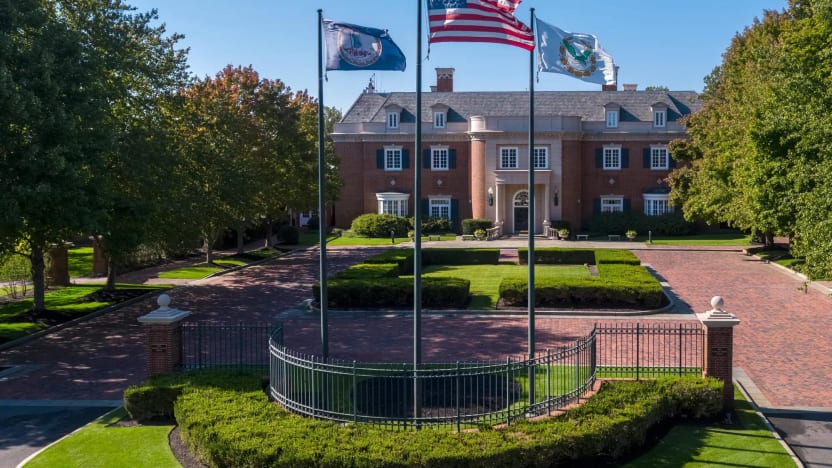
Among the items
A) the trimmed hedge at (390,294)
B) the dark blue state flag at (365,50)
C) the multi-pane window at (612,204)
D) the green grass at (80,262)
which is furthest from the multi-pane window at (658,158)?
the dark blue state flag at (365,50)

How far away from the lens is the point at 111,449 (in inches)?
478

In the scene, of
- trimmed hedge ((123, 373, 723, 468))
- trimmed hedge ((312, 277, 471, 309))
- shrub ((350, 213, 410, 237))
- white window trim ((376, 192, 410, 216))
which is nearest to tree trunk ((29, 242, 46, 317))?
trimmed hedge ((312, 277, 471, 309))

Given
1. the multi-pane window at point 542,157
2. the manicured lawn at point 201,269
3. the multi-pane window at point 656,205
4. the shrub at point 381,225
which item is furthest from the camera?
the multi-pane window at point 656,205

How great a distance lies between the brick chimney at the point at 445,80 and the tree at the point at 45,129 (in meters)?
41.9

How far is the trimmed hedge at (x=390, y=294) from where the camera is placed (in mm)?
24875

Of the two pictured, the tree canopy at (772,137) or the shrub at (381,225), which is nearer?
the tree canopy at (772,137)

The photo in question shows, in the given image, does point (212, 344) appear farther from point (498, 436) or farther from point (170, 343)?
point (498, 436)

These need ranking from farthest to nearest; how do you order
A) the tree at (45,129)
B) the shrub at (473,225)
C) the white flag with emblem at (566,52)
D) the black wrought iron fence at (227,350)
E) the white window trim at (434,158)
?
the white window trim at (434,158)
the shrub at (473,225)
the tree at (45,129)
the black wrought iron fence at (227,350)
the white flag with emblem at (566,52)

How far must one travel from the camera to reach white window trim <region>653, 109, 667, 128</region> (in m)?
55.1

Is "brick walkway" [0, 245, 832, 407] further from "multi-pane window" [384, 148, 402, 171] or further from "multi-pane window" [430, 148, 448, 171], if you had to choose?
"multi-pane window" [430, 148, 448, 171]

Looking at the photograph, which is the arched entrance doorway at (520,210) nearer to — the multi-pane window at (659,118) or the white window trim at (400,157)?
the white window trim at (400,157)

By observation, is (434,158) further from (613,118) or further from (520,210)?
(613,118)

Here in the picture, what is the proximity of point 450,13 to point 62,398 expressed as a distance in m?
10.6

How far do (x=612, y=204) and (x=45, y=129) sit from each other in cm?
4340
